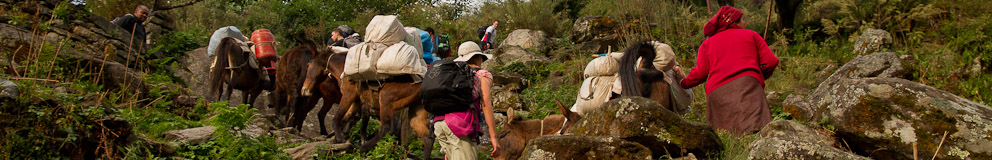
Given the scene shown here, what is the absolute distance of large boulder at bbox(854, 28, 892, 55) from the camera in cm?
1422

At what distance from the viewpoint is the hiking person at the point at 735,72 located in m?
5.21

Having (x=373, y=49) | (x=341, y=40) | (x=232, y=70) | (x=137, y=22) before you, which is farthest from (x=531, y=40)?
(x=373, y=49)

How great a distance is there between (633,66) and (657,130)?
2.55 m

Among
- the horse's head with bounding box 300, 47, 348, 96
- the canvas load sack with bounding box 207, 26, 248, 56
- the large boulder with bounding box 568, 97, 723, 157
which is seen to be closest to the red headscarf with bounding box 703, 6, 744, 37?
the large boulder with bounding box 568, 97, 723, 157

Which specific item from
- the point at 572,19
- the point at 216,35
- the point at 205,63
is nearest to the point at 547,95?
the point at 216,35

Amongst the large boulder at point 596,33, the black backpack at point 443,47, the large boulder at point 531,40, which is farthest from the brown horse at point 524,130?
the large boulder at point 531,40

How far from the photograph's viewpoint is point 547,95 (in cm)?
1196

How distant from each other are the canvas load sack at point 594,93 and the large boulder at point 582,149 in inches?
115

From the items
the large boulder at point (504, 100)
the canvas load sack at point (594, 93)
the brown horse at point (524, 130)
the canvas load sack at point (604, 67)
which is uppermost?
the canvas load sack at point (604, 67)

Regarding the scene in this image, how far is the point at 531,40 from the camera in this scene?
1867 cm

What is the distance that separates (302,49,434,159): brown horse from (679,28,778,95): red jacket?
261cm

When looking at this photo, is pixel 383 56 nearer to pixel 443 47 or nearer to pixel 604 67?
pixel 604 67

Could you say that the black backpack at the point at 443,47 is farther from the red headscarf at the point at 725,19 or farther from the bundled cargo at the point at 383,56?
the red headscarf at the point at 725,19

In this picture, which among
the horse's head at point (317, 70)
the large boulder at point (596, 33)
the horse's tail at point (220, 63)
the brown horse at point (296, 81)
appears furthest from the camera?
the large boulder at point (596, 33)
